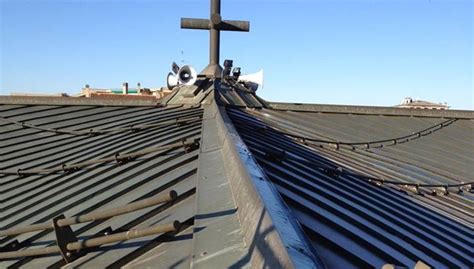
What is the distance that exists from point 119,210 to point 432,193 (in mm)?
4908

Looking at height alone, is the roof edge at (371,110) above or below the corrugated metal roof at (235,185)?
above

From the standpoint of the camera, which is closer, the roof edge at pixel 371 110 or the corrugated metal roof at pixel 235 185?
the corrugated metal roof at pixel 235 185

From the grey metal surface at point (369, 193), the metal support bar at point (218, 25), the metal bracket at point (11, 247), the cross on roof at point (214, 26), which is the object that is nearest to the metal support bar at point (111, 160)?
the grey metal surface at point (369, 193)

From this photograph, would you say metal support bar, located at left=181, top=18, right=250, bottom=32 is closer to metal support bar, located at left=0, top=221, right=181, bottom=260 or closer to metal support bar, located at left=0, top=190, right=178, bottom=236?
metal support bar, located at left=0, top=221, right=181, bottom=260

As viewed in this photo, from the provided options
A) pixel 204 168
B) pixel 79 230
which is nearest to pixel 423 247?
pixel 204 168

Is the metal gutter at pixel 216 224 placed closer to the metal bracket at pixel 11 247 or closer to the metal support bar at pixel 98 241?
the metal support bar at pixel 98 241

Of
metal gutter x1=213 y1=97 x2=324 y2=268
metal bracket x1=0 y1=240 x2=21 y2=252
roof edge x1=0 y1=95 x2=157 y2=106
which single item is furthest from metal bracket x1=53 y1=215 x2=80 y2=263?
roof edge x1=0 y1=95 x2=157 y2=106

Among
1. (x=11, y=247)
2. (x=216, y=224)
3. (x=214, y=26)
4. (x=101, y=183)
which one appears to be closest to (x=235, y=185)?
(x=216, y=224)

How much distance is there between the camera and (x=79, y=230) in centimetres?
411

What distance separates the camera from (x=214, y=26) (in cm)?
1248

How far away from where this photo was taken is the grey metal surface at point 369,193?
3.55 metres

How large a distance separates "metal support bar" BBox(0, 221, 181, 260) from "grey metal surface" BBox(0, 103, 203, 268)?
Result: 7 centimetres

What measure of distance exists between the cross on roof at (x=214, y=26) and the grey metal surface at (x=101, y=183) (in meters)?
2.82

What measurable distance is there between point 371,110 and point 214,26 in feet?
15.6
